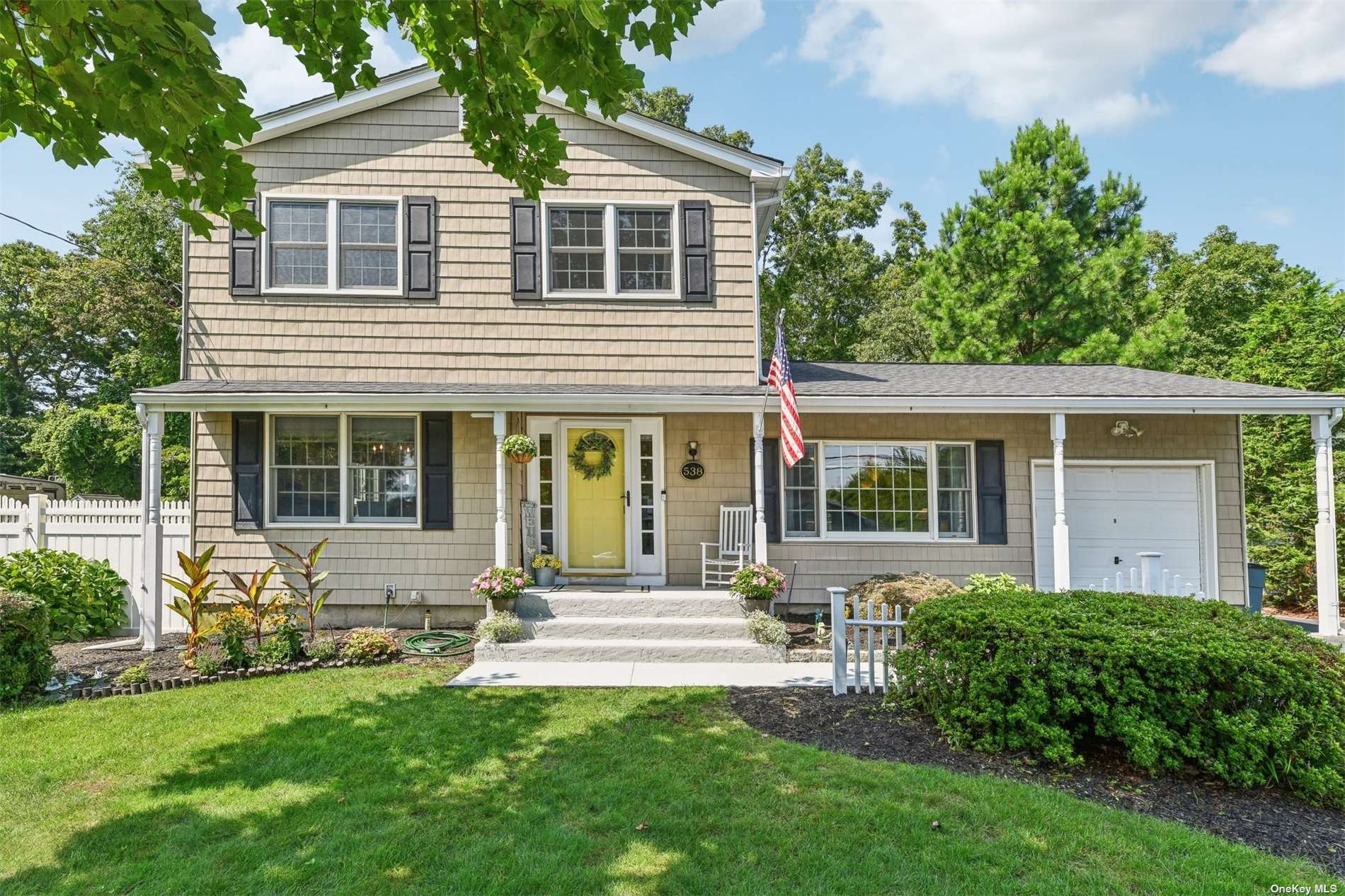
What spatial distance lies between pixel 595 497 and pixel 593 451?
1.88ft

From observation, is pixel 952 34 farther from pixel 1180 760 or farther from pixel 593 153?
pixel 1180 760

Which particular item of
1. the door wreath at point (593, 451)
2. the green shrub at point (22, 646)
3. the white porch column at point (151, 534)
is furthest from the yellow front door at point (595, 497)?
the green shrub at point (22, 646)

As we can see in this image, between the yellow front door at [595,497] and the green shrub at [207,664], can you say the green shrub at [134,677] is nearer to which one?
the green shrub at [207,664]

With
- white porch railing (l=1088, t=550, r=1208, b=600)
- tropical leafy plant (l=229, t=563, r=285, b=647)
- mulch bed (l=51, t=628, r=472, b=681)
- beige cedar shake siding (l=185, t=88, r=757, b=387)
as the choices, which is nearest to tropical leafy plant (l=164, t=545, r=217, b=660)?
mulch bed (l=51, t=628, r=472, b=681)

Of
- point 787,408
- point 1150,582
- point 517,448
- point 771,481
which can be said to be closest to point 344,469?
point 517,448

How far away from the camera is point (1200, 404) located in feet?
26.2

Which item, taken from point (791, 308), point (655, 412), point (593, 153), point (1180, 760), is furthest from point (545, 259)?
point (791, 308)

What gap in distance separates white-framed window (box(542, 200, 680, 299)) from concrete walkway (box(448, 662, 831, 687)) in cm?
449

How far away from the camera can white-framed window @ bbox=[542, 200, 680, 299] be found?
883 cm

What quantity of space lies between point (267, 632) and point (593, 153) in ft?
21.9

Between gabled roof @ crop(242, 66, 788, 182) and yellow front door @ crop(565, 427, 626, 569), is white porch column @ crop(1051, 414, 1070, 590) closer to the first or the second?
gabled roof @ crop(242, 66, 788, 182)

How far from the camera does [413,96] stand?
876cm

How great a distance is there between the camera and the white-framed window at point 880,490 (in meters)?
9.01

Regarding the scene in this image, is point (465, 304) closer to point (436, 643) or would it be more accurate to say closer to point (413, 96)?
point (413, 96)
